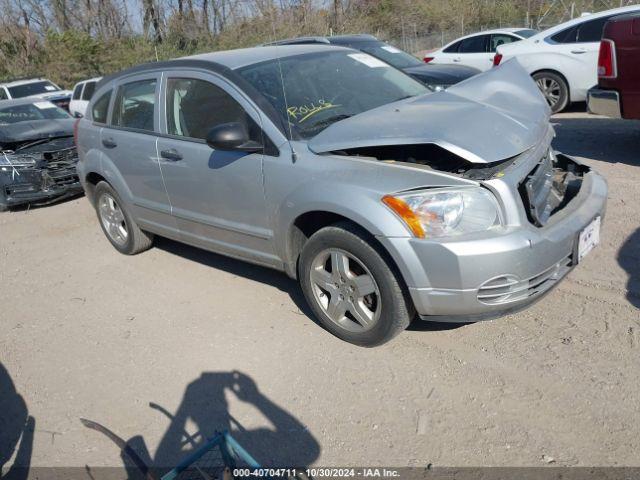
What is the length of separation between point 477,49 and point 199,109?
9.80 m

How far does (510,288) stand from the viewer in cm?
300

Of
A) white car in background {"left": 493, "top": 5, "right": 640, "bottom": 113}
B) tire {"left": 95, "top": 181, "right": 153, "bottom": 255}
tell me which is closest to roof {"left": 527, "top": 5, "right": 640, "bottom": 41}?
white car in background {"left": 493, "top": 5, "right": 640, "bottom": 113}

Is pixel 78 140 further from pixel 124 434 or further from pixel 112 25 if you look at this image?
pixel 112 25

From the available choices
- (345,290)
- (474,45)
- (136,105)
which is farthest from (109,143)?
(474,45)

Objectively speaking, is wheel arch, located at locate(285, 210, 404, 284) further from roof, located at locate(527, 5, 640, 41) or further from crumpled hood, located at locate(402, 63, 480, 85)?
roof, located at locate(527, 5, 640, 41)

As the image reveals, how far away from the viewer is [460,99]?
12.5 ft

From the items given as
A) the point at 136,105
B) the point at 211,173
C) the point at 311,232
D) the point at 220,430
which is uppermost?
the point at 136,105

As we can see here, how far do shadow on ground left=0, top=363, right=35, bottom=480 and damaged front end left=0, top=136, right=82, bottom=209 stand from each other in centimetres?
469

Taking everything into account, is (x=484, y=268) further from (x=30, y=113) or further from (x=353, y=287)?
(x=30, y=113)

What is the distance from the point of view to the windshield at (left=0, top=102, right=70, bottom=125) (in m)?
9.29

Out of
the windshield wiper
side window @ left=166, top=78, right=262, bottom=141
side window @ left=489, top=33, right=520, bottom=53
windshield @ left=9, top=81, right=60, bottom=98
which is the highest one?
side window @ left=166, top=78, right=262, bottom=141

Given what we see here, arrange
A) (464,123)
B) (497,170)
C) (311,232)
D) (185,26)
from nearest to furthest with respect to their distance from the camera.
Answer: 1. (497,170)
2. (464,123)
3. (311,232)
4. (185,26)

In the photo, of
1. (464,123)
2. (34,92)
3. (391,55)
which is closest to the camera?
(464,123)

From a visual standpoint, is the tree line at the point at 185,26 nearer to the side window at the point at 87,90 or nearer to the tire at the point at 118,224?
the side window at the point at 87,90
